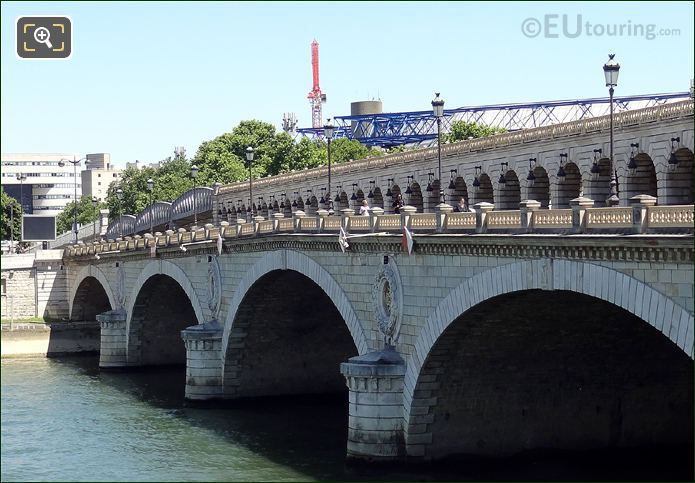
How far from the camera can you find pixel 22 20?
2378cm

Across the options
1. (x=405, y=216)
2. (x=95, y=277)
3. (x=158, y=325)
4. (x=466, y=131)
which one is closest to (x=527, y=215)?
(x=405, y=216)

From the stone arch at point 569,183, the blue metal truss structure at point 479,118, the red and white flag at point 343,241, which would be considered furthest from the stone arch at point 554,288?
the blue metal truss structure at point 479,118

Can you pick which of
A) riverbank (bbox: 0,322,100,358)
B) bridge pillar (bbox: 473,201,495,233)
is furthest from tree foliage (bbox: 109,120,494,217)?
bridge pillar (bbox: 473,201,495,233)

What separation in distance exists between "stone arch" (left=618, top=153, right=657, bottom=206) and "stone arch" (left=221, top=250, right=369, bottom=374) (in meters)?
10.6

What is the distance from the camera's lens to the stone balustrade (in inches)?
1156

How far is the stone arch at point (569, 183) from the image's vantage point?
51156 millimetres

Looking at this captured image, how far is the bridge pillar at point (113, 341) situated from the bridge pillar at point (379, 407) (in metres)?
42.3

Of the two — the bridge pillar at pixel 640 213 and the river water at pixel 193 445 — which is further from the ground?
the bridge pillar at pixel 640 213

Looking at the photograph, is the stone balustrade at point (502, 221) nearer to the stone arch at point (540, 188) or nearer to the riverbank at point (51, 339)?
the stone arch at point (540, 188)

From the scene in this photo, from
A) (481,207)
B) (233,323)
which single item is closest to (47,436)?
(233,323)

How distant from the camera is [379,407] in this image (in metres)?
42.7

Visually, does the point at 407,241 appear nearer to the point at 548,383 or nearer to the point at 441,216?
the point at 441,216

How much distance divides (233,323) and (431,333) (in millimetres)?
22778

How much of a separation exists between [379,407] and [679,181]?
12642 mm
